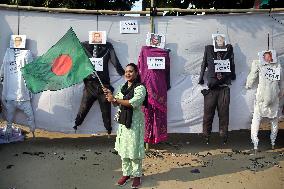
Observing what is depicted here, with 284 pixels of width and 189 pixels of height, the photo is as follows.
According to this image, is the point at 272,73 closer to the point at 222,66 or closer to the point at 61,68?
the point at 222,66

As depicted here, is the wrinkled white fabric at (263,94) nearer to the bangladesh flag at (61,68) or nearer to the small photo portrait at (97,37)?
the small photo portrait at (97,37)

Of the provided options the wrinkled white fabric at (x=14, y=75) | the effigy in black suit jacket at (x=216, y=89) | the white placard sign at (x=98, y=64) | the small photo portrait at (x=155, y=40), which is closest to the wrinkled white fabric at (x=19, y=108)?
the wrinkled white fabric at (x=14, y=75)

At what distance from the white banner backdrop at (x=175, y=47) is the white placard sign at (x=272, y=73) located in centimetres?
39

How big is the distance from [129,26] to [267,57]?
105 inches

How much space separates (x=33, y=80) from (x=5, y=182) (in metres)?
1.61

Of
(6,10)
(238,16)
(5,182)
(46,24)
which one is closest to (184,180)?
(5,182)

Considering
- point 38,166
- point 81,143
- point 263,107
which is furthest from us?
point 81,143

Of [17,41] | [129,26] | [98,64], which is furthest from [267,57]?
[17,41]

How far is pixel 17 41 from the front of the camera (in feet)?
25.1

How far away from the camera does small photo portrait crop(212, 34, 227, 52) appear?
7656 mm

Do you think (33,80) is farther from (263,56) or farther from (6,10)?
(263,56)

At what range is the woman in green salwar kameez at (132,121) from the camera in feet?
19.2

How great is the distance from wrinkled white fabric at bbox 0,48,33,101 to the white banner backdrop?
173 mm

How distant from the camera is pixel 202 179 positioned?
6527 mm
